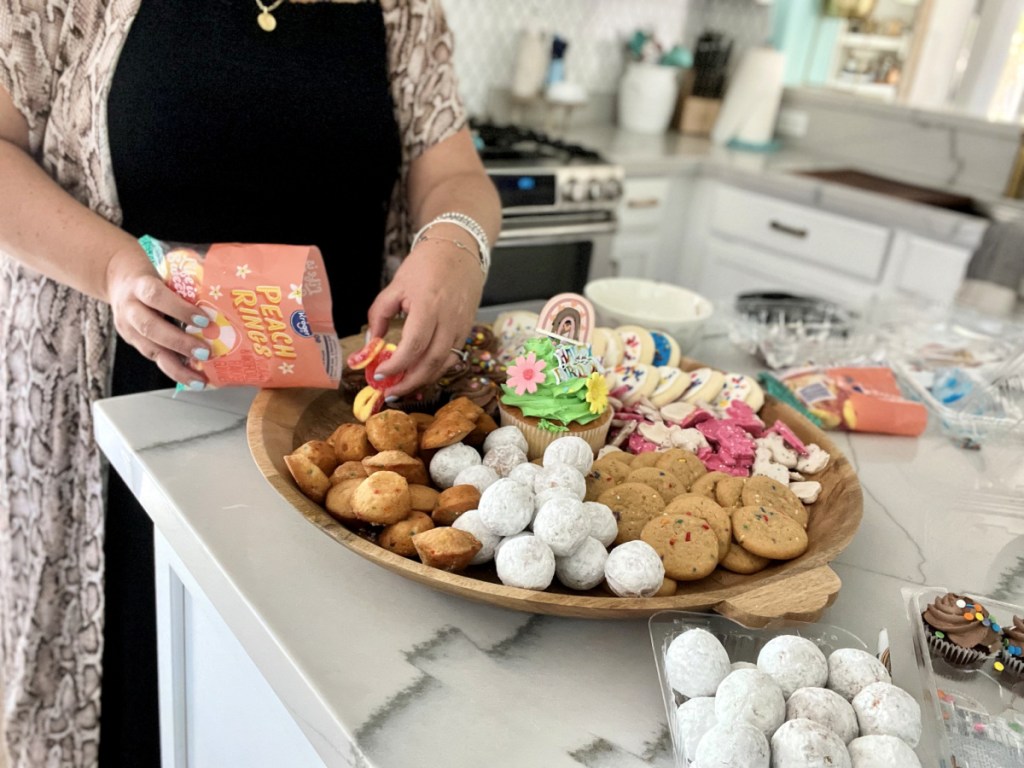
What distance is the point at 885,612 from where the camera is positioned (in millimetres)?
756

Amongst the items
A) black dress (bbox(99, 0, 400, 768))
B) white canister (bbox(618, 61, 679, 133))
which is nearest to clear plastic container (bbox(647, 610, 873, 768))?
black dress (bbox(99, 0, 400, 768))

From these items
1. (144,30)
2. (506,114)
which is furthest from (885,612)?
(506,114)

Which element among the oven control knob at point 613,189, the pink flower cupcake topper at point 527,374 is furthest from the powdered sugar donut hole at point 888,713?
the oven control knob at point 613,189

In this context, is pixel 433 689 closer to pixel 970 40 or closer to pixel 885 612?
pixel 885 612

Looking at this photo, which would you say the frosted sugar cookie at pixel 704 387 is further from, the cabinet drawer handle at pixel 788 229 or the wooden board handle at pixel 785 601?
the cabinet drawer handle at pixel 788 229

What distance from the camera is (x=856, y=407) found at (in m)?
1.09

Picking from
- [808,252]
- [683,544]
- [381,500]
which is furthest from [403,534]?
[808,252]

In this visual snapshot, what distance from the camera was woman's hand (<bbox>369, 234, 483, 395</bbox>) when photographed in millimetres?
907

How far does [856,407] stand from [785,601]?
0.52 metres

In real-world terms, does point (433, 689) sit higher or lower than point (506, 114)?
lower

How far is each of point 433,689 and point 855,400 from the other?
0.72m

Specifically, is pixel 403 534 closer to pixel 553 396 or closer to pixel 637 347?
pixel 553 396

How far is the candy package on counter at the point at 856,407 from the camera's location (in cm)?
109

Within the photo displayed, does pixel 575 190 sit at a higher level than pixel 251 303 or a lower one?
lower
